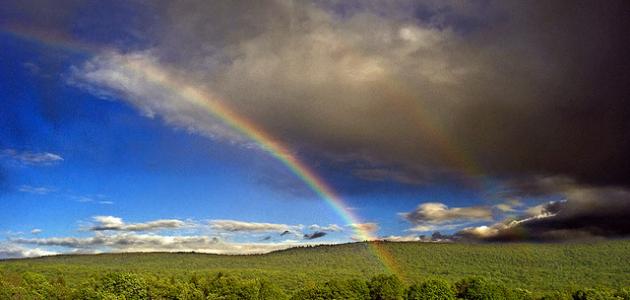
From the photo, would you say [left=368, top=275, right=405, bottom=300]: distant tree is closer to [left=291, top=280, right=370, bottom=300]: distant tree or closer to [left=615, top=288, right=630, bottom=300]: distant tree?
[left=291, top=280, right=370, bottom=300]: distant tree

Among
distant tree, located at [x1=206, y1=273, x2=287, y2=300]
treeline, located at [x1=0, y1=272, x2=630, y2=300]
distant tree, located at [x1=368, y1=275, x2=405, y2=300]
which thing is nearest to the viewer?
treeline, located at [x1=0, y1=272, x2=630, y2=300]

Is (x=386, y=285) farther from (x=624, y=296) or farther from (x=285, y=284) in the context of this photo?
(x=285, y=284)

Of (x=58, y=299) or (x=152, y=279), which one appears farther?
(x=152, y=279)

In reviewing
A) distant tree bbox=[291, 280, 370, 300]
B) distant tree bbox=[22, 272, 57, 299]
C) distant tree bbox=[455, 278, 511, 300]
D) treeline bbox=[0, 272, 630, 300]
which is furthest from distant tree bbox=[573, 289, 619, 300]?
distant tree bbox=[22, 272, 57, 299]

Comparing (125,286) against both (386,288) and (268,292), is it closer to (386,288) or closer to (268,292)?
(268,292)

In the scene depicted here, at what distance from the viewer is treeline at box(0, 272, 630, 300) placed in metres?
110

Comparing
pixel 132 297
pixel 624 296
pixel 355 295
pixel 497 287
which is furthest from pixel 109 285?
pixel 624 296

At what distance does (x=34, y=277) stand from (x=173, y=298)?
3651 centimetres

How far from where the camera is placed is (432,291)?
109375 mm

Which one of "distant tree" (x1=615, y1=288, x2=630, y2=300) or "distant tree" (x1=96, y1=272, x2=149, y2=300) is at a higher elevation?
"distant tree" (x1=96, y1=272, x2=149, y2=300)

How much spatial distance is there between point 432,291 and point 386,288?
1092 cm

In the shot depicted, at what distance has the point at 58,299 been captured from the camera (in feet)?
396

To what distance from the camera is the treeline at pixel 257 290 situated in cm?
11012

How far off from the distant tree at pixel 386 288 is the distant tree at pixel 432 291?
10.2 feet
